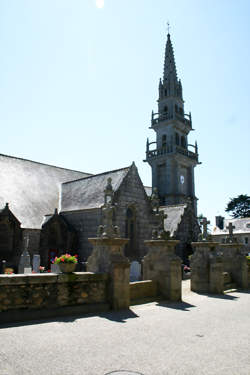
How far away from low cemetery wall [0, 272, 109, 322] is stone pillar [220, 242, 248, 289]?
10111 mm

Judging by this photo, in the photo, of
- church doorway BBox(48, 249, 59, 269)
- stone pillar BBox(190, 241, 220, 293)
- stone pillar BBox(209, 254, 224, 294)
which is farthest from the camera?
church doorway BBox(48, 249, 59, 269)

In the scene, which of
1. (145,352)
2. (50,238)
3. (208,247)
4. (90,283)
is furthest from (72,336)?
(50,238)

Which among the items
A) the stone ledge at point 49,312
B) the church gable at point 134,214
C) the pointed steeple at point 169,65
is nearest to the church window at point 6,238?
the church gable at point 134,214

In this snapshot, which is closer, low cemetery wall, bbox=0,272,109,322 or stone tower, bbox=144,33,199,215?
low cemetery wall, bbox=0,272,109,322

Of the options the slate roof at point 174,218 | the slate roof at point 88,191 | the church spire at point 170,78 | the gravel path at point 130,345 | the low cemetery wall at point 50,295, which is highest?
the church spire at point 170,78

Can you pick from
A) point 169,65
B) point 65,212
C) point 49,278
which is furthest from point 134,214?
point 169,65

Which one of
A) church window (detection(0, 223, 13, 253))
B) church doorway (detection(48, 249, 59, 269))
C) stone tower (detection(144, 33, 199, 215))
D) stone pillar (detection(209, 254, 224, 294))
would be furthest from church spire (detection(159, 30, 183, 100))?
stone pillar (detection(209, 254, 224, 294))

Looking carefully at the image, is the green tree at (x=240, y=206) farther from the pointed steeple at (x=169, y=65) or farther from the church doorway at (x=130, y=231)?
the church doorway at (x=130, y=231)

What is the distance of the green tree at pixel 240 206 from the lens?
71.5m

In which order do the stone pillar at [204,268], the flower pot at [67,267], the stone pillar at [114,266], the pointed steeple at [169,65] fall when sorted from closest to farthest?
1. the flower pot at [67,267]
2. the stone pillar at [114,266]
3. the stone pillar at [204,268]
4. the pointed steeple at [169,65]

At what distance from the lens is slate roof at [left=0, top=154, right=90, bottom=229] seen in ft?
74.2

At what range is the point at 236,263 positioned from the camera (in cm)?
1703

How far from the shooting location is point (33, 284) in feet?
25.6

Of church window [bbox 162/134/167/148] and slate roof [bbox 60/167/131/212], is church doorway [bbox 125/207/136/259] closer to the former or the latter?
slate roof [bbox 60/167/131/212]
